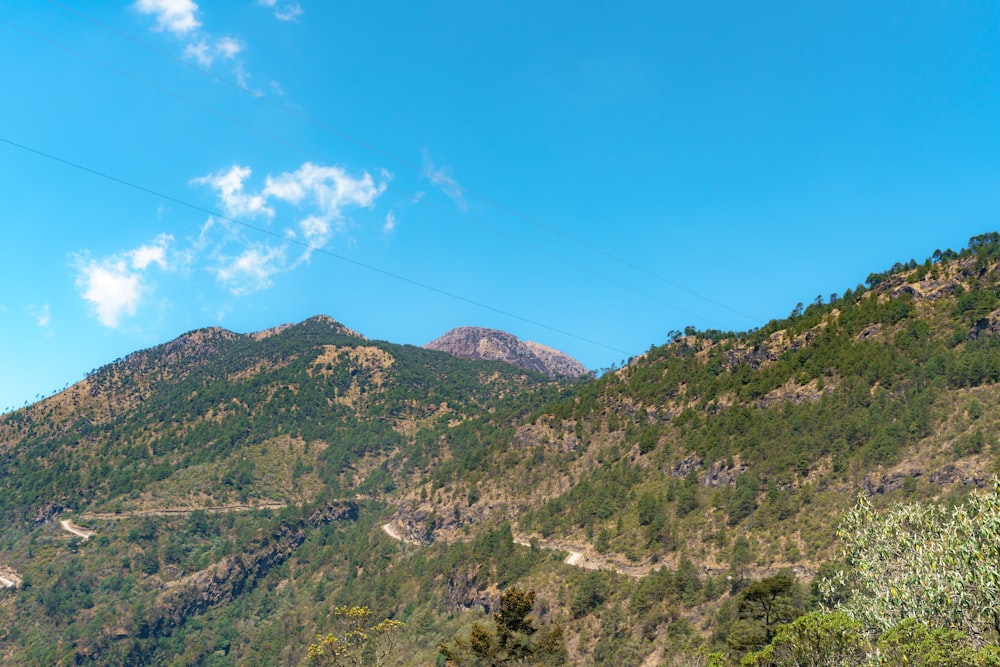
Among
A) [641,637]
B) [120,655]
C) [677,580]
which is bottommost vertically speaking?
[120,655]

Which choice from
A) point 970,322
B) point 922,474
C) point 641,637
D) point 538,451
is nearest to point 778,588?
point 641,637

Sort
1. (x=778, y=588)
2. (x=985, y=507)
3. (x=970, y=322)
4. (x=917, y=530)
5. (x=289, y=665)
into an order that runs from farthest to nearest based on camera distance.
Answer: (x=289, y=665) → (x=970, y=322) → (x=778, y=588) → (x=917, y=530) → (x=985, y=507)

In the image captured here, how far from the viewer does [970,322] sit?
94625 mm

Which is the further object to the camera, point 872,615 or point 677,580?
point 677,580

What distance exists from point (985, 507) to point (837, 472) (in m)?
70.6

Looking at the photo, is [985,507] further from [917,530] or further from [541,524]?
[541,524]

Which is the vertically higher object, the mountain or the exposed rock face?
the mountain

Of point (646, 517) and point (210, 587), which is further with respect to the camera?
point (210, 587)

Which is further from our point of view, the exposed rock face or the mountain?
the exposed rock face

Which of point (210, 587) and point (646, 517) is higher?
point (646, 517)

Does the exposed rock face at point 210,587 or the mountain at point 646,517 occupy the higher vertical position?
the mountain at point 646,517

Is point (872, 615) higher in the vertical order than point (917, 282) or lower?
lower

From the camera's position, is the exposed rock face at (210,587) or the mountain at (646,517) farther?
the exposed rock face at (210,587)

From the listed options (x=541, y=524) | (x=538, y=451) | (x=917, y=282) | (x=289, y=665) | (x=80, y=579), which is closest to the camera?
(x=917, y=282)
